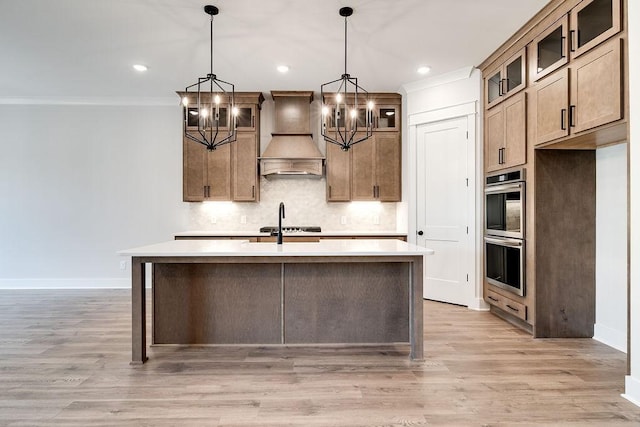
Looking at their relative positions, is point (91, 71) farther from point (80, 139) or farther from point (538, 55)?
point (538, 55)

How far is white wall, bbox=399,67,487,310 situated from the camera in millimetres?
4199

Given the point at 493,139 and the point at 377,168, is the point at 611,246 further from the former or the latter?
the point at 377,168

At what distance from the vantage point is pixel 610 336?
3.05 meters

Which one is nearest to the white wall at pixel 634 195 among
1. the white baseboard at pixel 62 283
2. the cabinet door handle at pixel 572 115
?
the cabinet door handle at pixel 572 115

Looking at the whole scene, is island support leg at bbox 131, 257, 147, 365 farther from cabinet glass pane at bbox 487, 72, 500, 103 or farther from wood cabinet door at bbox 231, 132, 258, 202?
cabinet glass pane at bbox 487, 72, 500, 103

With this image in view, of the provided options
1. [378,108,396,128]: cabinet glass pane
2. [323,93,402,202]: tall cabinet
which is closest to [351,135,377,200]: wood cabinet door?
[323,93,402,202]: tall cabinet

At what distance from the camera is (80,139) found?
5.43 metres

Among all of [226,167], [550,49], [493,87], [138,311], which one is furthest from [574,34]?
[226,167]

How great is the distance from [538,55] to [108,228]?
5.91 meters

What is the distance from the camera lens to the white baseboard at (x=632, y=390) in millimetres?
2115

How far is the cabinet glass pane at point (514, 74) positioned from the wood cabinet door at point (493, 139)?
0.83 feet

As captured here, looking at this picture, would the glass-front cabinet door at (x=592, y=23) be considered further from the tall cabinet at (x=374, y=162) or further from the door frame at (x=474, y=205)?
the tall cabinet at (x=374, y=162)

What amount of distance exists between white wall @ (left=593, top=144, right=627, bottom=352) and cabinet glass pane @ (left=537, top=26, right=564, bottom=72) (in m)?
0.90

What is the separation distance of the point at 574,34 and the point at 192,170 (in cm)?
455
